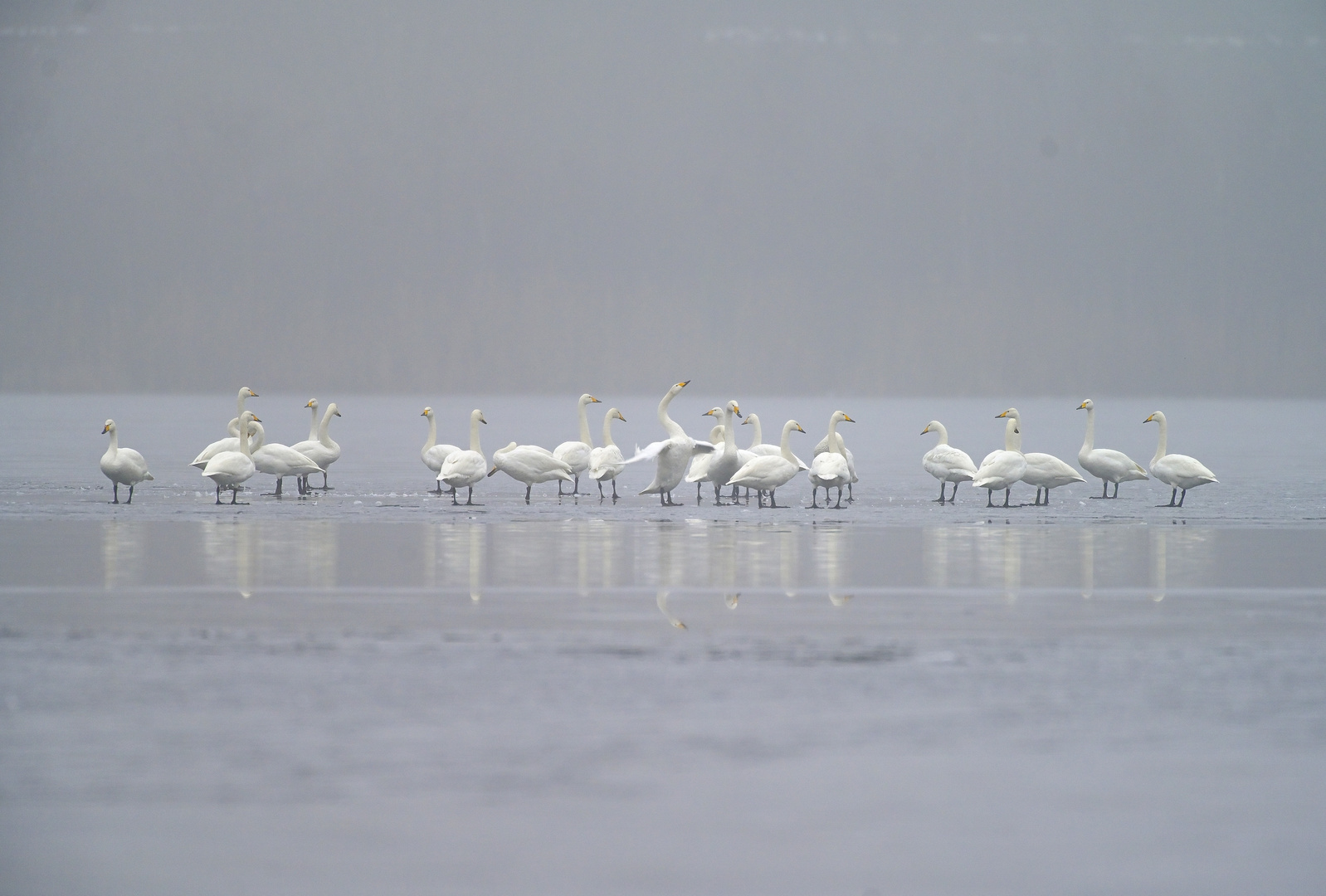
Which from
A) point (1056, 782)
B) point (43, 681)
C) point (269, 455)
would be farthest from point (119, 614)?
point (269, 455)

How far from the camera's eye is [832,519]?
59.0 ft

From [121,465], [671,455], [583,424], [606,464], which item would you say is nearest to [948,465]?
[671,455]

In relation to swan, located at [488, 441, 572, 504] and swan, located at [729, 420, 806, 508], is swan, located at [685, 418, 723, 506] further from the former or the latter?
swan, located at [488, 441, 572, 504]

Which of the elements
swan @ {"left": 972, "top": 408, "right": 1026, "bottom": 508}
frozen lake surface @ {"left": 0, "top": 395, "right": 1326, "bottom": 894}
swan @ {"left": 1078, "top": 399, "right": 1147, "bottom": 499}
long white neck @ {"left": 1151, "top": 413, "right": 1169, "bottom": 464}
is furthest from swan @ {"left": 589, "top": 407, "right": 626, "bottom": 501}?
long white neck @ {"left": 1151, "top": 413, "right": 1169, "bottom": 464}

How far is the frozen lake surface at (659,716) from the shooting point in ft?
17.7

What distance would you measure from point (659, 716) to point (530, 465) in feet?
42.5

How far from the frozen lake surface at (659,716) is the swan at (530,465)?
4.67m

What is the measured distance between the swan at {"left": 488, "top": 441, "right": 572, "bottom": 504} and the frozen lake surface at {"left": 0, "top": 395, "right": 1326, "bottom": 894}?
4.67 metres

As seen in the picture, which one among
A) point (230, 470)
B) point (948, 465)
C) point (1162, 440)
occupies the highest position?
point (1162, 440)

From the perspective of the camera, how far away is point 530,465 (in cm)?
2006

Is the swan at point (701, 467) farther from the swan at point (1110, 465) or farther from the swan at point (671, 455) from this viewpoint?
the swan at point (1110, 465)

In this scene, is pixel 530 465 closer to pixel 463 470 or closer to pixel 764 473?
pixel 463 470

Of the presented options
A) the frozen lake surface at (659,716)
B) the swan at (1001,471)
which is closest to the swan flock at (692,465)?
the swan at (1001,471)

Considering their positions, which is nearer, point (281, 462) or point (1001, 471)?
point (1001, 471)
